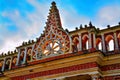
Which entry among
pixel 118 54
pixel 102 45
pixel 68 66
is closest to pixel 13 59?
pixel 68 66

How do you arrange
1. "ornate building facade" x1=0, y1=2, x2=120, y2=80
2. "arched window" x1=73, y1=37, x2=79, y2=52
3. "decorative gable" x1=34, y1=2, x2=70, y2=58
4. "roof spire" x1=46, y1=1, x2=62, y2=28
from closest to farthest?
"ornate building facade" x1=0, y1=2, x2=120, y2=80 < "arched window" x1=73, y1=37, x2=79, y2=52 < "decorative gable" x1=34, y1=2, x2=70, y2=58 < "roof spire" x1=46, y1=1, x2=62, y2=28

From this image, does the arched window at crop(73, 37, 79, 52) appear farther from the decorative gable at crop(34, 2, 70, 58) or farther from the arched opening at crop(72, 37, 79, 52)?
the decorative gable at crop(34, 2, 70, 58)

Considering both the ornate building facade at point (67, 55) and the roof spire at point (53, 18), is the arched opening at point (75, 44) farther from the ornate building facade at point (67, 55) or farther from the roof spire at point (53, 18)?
the roof spire at point (53, 18)

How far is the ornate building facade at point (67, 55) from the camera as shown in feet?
54.4

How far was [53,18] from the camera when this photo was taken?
20.7 meters

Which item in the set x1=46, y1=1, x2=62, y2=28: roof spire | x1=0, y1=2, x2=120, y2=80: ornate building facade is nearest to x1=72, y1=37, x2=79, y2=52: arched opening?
x1=0, y1=2, x2=120, y2=80: ornate building facade

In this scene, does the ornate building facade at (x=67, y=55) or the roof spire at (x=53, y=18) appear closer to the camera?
Answer: the ornate building facade at (x=67, y=55)

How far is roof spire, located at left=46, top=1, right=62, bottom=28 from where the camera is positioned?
20.2 metres

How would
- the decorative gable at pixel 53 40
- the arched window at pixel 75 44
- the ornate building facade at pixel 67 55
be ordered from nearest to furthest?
the ornate building facade at pixel 67 55 → the arched window at pixel 75 44 → the decorative gable at pixel 53 40

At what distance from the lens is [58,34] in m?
19.5

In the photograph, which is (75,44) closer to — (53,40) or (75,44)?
(75,44)

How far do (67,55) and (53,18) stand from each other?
425 cm

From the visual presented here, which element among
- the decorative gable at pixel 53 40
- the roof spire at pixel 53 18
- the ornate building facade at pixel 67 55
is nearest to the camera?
the ornate building facade at pixel 67 55

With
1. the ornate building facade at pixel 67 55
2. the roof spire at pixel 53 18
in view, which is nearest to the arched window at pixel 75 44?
the ornate building facade at pixel 67 55
